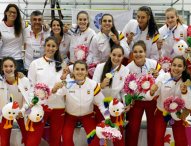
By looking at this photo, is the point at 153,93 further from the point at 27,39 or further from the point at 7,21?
the point at 7,21

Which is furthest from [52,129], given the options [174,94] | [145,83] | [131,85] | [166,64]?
[166,64]

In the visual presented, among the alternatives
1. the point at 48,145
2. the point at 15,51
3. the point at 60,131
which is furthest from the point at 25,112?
the point at 15,51

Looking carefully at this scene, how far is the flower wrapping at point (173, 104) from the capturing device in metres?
2.97

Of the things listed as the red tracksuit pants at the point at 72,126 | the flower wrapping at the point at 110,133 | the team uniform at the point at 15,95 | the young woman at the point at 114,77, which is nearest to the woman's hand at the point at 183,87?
the young woman at the point at 114,77

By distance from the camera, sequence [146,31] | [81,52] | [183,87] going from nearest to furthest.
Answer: [183,87]
[81,52]
[146,31]

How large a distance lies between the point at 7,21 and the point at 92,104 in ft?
7.21

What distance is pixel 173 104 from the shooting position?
9.73 ft

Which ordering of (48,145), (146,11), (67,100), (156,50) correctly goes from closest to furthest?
(67,100), (48,145), (146,11), (156,50)

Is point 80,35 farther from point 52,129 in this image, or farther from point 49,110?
point 52,129

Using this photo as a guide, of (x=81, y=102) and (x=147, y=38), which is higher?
(x=147, y=38)

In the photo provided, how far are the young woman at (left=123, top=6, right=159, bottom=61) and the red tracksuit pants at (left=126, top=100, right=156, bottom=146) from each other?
118 centimetres

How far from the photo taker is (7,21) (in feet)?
13.1

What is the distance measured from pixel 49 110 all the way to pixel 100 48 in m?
1.55

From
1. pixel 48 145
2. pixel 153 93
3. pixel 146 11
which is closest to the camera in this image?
pixel 153 93
